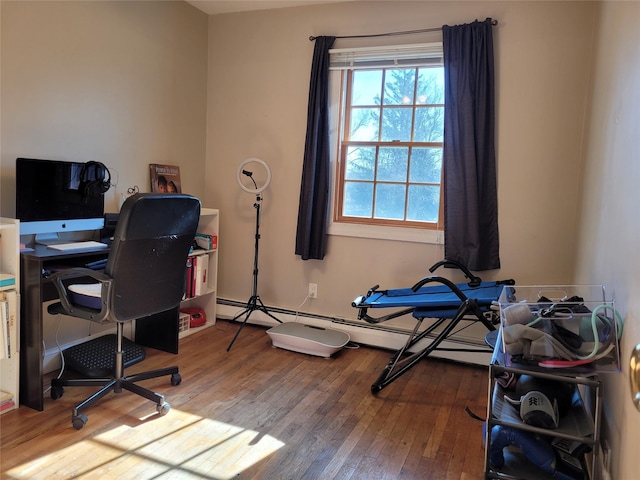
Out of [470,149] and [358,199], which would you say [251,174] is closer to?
[358,199]

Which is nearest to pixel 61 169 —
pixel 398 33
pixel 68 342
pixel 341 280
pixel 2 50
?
pixel 2 50

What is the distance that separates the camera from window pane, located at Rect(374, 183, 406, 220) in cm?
349

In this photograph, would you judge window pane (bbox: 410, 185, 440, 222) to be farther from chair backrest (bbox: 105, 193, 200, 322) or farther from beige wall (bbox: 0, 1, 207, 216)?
beige wall (bbox: 0, 1, 207, 216)

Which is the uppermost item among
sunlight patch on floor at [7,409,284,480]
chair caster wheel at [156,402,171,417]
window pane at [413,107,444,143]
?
window pane at [413,107,444,143]

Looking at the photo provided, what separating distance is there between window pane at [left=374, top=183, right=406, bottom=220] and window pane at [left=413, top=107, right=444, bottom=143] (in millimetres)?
390

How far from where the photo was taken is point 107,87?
3084mm

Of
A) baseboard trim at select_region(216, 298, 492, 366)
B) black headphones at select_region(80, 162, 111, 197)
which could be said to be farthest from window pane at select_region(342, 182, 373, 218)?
black headphones at select_region(80, 162, 111, 197)

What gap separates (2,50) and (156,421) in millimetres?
2102

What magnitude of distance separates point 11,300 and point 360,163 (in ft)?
7.97

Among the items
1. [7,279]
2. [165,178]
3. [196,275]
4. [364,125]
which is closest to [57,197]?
[7,279]

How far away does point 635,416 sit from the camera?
53.7 inches

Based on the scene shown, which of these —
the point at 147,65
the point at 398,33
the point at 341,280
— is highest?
the point at 398,33

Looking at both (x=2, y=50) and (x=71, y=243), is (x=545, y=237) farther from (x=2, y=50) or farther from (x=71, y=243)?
(x=2, y=50)

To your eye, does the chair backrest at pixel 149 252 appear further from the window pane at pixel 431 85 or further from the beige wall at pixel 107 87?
the window pane at pixel 431 85
